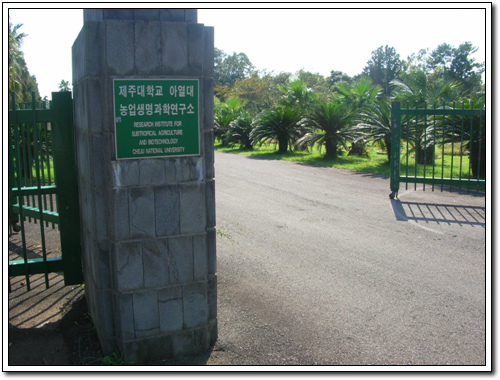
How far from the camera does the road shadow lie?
757 centimetres

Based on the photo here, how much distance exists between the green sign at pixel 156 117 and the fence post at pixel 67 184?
1139 mm

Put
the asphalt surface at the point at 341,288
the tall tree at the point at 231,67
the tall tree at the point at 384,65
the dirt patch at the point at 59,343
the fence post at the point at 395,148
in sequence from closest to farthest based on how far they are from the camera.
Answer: the dirt patch at the point at 59,343, the asphalt surface at the point at 341,288, the fence post at the point at 395,148, the tall tree at the point at 384,65, the tall tree at the point at 231,67

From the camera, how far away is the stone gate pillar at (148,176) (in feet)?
10.5

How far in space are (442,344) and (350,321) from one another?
75 cm

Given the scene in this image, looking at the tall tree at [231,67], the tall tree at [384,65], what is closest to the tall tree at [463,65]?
the tall tree at [384,65]

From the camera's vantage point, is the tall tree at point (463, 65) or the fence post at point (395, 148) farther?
the tall tree at point (463, 65)

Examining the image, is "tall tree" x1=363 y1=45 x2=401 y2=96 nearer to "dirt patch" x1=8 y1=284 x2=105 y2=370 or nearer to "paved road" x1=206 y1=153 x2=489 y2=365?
"paved road" x1=206 y1=153 x2=489 y2=365

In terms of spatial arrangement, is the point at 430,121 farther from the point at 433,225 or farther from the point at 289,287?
the point at 289,287

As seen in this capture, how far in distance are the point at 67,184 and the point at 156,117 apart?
1407 mm

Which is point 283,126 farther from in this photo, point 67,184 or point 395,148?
point 67,184

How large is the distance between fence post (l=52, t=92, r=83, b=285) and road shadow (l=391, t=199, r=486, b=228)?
17.0 feet

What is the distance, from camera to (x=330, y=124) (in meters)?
15.7

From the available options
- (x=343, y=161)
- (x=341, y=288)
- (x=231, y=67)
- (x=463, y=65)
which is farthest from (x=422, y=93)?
(x=231, y=67)

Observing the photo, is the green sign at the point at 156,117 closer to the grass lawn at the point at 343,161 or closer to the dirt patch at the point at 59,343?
the dirt patch at the point at 59,343
